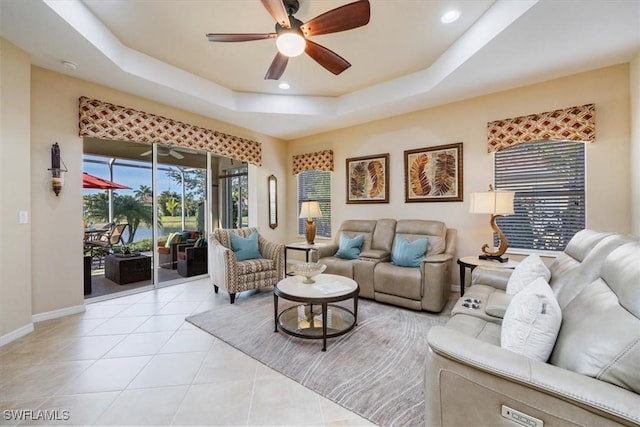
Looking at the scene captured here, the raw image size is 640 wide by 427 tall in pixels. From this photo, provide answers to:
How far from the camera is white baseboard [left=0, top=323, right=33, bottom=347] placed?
250 cm

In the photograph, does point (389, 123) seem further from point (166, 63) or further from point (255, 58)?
point (166, 63)

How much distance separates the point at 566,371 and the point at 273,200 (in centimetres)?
524

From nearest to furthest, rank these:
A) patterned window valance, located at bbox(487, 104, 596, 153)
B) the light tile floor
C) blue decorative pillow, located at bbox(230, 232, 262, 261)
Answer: the light tile floor → patterned window valance, located at bbox(487, 104, 596, 153) → blue decorative pillow, located at bbox(230, 232, 262, 261)

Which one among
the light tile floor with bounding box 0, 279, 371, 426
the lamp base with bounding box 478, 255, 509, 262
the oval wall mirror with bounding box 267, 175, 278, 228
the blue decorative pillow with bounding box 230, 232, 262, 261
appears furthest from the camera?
the oval wall mirror with bounding box 267, 175, 278, 228

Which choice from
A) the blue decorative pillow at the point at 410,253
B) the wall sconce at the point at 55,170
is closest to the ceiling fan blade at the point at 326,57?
the blue decorative pillow at the point at 410,253

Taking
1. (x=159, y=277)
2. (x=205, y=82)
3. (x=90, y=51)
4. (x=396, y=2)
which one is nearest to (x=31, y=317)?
(x=159, y=277)

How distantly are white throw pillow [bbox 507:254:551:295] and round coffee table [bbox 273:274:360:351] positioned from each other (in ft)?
4.08

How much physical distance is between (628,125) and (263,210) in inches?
205

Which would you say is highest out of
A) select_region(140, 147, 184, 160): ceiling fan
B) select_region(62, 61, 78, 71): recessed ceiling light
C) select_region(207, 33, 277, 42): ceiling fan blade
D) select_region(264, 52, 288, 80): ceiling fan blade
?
select_region(62, 61, 78, 71): recessed ceiling light

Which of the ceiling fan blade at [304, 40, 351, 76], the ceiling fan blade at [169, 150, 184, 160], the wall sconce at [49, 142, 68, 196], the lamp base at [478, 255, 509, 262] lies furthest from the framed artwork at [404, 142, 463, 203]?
the wall sconce at [49, 142, 68, 196]

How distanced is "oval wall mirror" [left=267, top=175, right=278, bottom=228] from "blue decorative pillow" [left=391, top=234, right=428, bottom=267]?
9.48 ft

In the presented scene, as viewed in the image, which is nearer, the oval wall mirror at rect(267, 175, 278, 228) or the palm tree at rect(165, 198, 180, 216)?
the palm tree at rect(165, 198, 180, 216)

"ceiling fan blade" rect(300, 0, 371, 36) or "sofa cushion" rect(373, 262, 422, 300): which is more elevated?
"ceiling fan blade" rect(300, 0, 371, 36)

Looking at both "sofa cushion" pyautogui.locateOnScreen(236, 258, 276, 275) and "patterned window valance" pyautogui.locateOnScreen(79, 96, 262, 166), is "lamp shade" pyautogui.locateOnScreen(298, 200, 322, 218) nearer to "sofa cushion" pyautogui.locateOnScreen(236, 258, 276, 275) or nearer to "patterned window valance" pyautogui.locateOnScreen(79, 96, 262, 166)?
"sofa cushion" pyautogui.locateOnScreen(236, 258, 276, 275)
